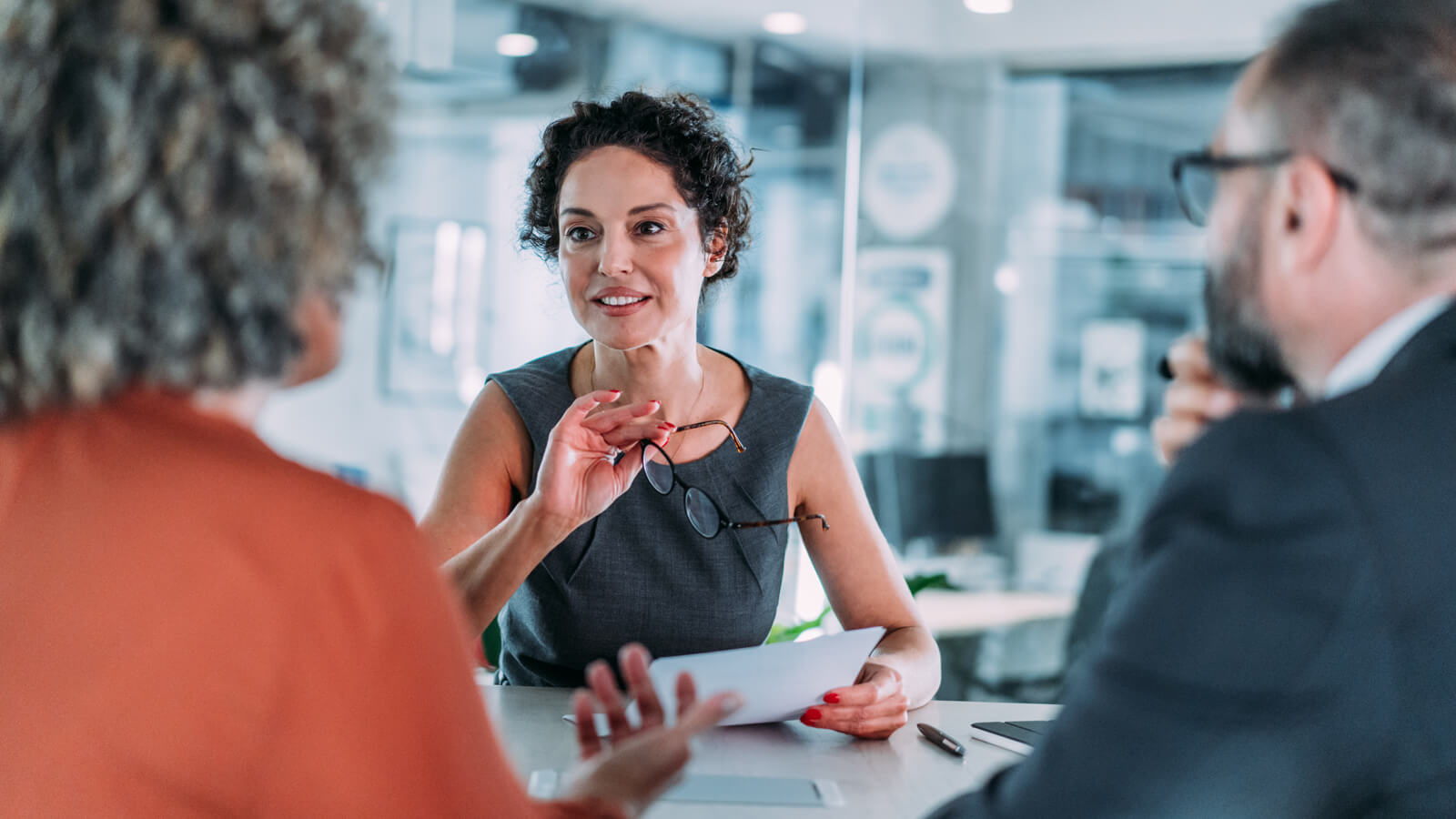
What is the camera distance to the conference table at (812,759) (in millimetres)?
1291

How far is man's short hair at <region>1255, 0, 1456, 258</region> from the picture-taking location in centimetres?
98

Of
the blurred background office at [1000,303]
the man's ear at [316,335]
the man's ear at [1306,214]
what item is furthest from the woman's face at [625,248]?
the blurred background office at [1000,303]

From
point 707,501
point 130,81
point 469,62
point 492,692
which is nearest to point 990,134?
point 469,62

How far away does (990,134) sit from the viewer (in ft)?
16.4

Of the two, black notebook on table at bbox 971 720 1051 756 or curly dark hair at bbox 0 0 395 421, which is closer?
curly dark hair at bbox 0 0 395 421

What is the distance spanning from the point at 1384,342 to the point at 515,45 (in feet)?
17.5

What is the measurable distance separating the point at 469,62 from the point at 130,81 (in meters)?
5.24

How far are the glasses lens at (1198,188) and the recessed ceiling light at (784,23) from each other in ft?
16.0

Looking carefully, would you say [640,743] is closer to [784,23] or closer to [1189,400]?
[1189,400]

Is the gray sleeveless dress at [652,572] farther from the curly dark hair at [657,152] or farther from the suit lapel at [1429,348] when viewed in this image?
the suit lapel at [1429,348]

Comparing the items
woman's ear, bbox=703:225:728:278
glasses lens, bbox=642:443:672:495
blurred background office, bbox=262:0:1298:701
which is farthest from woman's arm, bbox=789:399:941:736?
blurred background office, bbox=262:0:1298:701

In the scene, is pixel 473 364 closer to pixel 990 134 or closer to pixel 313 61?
pixel 990 134

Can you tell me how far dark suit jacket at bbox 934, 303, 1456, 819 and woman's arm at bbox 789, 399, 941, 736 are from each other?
818 mm

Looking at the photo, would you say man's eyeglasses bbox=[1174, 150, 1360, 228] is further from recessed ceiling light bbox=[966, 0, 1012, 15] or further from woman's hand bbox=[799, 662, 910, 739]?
recessed ceiling light bbox=[966, 0, 1012, 15]
